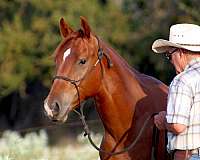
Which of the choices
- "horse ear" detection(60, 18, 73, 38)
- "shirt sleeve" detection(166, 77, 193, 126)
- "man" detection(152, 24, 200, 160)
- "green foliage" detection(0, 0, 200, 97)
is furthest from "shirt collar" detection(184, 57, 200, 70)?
"green foliage" detection(0, 0, 200, 97)

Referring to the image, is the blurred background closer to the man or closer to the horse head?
the horse head

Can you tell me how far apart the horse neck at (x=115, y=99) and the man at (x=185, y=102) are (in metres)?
0.71

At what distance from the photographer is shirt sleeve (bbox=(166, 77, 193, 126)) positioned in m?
4.70

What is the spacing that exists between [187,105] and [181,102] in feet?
0.15

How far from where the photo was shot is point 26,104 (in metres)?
26.2

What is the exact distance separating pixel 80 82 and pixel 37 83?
787 inches

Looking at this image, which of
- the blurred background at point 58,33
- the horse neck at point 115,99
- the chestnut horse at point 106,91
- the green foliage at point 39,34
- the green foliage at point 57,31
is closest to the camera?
the chestnut horse at point 106,91

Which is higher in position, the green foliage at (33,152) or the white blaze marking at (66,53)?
the white blaze marking at (66,53)

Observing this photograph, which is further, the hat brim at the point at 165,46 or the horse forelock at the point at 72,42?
the horse forelock at the point at 72,42

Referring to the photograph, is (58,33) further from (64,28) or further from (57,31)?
(64,28)

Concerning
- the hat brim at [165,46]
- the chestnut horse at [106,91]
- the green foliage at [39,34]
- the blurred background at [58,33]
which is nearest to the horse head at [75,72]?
the chestnut horse at [106,91]

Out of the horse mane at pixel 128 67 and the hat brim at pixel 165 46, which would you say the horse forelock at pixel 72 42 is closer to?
the horse mane at pixel 128 67

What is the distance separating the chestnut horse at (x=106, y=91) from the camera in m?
5.42

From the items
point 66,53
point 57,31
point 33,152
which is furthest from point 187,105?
point 57,31
